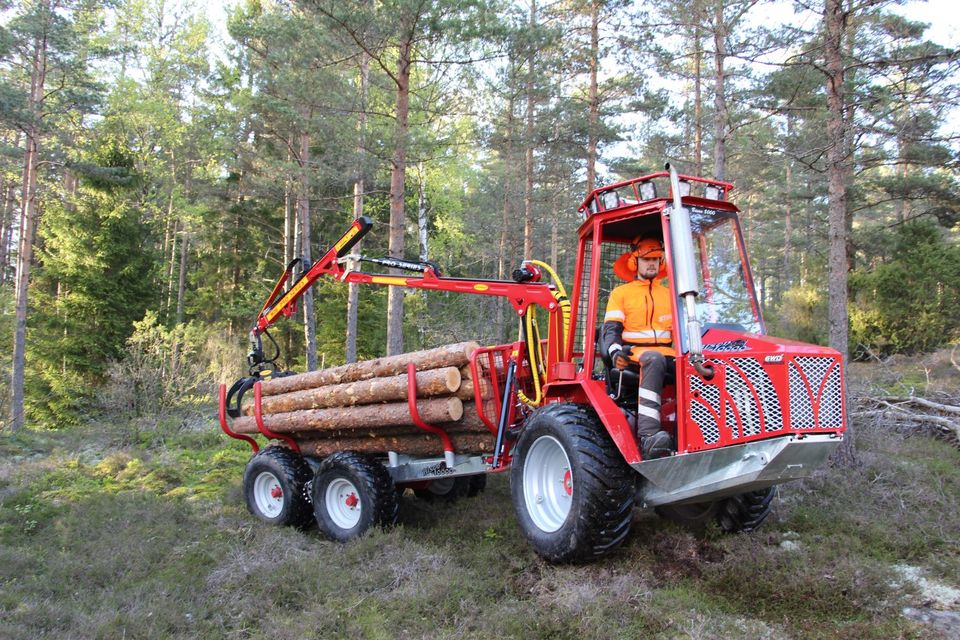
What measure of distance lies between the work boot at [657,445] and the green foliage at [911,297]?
1627 centimetres

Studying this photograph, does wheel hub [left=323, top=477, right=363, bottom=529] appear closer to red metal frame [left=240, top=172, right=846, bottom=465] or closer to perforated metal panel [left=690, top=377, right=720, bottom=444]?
red metal frame [left=240, top=172, right=846, bottom=465]

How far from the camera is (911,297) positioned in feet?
60.7

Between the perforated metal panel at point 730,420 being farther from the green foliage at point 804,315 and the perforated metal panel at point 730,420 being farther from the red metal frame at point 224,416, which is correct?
the green foliage at point 804,315

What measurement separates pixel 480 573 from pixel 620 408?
5.56ft

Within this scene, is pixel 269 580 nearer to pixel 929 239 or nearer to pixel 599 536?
pixel 599 536

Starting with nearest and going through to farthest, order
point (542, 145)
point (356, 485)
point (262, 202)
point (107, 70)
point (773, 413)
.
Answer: point (773, 413) < point (356, 485) < point (542, 145) < point (262, 202) < point (107, 70)

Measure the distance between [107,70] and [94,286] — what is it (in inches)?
626

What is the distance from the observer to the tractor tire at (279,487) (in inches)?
288

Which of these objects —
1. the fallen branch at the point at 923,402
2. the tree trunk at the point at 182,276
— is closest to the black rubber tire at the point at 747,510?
the fallen branch at the point at 923,402

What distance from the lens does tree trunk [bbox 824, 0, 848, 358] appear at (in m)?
7.78

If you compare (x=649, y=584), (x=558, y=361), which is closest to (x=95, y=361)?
(x=558, y=361)

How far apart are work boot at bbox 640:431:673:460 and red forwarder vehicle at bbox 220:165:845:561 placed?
2.8 inches

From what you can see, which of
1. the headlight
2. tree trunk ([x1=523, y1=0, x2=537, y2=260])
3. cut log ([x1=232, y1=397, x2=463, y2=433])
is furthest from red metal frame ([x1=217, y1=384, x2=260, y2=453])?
tree trunk ([x1=523, y1=0, x2=537, y2=260])

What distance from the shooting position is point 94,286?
19.2 metres
